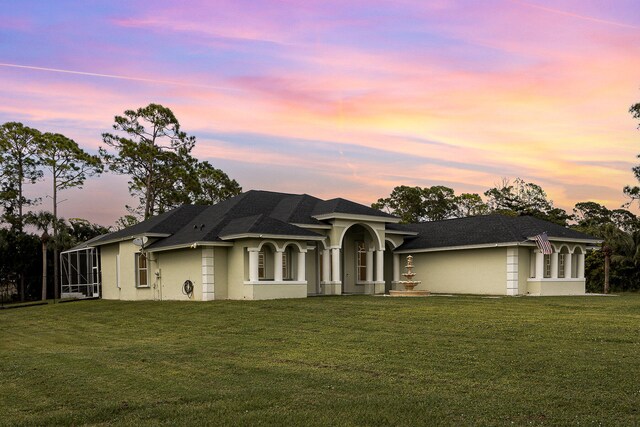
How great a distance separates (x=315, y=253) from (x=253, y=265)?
5347 mm

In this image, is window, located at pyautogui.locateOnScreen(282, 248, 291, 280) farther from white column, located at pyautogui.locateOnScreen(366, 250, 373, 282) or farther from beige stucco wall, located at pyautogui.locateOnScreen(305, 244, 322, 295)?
white column, located at pyautogui.locateOnScreen(366, 250, 373, 282)

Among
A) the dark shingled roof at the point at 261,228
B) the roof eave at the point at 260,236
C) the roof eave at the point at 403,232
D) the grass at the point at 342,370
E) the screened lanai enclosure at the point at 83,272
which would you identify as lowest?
the screened lanai enclosure at the point at 83,272

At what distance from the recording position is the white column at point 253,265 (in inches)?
1014

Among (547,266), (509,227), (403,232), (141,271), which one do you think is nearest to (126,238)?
(141,271)

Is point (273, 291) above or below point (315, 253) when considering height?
below

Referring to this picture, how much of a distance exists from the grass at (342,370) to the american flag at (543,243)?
314 inches

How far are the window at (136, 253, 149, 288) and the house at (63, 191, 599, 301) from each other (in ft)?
0.17

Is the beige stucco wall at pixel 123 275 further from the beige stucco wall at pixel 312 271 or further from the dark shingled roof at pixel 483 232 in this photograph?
the dark shingled roof at pixel 483 232

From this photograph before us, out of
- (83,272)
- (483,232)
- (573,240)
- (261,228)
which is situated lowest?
(83,272)

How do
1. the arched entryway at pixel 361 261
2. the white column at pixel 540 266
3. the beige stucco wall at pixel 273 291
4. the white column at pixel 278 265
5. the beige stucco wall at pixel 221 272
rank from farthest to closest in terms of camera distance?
the arched entryway at pixel 361 261 < the white column at pixel 540 266 < the beige stucco wall at pixel 221 272 < the white column at pixel 278 265 < the beige stucco wall at pixel 273 291

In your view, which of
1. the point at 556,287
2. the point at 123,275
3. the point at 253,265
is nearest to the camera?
the point at 253,265

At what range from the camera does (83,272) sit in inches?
1625

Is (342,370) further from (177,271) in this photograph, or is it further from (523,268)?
(523,268)

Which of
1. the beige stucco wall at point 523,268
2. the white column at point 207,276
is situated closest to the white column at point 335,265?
the white column at point 207,276
